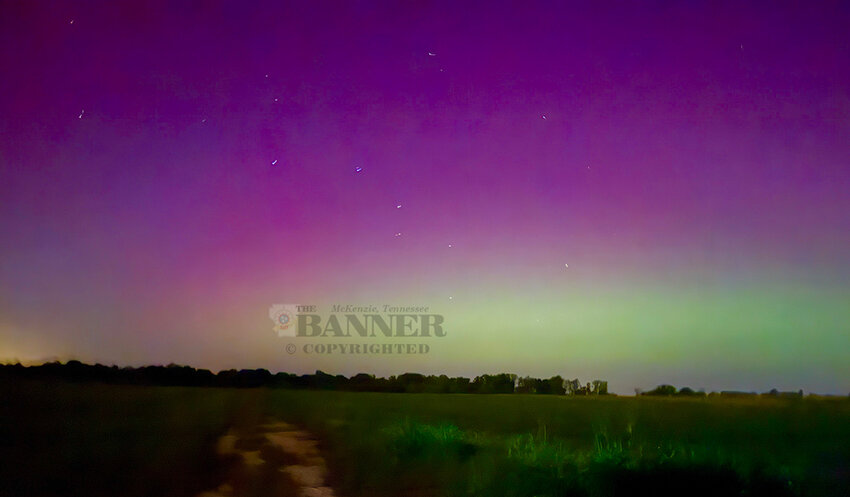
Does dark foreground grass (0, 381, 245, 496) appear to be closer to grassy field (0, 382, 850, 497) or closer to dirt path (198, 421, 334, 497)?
grassy field (0, 382, 850, 497)

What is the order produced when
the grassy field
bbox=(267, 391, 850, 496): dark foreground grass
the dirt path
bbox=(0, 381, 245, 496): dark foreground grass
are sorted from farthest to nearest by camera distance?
the dirt path
bbox=(0, 381, 245, 496): dark foreground grass
the grassy field
bbox=(267, 391, 850, 496): dark foreground grass

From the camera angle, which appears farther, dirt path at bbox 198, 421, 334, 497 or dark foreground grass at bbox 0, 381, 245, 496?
dirt path at bbox 198, 421, 334, 497

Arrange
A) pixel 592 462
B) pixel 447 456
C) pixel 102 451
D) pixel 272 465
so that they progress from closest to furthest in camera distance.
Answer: pixel 592 462 < pixel 447 456 < pixel 272 465 < pixel 102 451

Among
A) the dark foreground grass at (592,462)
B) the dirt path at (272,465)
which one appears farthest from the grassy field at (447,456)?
the dirt path at (272,465)

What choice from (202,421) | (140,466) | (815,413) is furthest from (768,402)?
(140,466)

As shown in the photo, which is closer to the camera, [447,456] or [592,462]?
[592,462]

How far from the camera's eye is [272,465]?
13898 mm

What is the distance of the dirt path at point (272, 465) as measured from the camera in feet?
36.7

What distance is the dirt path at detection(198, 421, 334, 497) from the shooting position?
36.7 feet

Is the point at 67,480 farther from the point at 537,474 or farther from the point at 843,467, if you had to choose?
the point at 843,467

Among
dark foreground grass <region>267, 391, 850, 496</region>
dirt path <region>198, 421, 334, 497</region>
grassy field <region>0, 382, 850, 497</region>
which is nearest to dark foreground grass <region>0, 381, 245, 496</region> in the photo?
grassy field <region>0, 382, 850, 497</region>

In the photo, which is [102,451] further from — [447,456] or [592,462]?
[592,462]

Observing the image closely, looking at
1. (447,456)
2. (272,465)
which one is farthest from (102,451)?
(447,456)

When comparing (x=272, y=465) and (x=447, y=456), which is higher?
(x=447, y=456)
